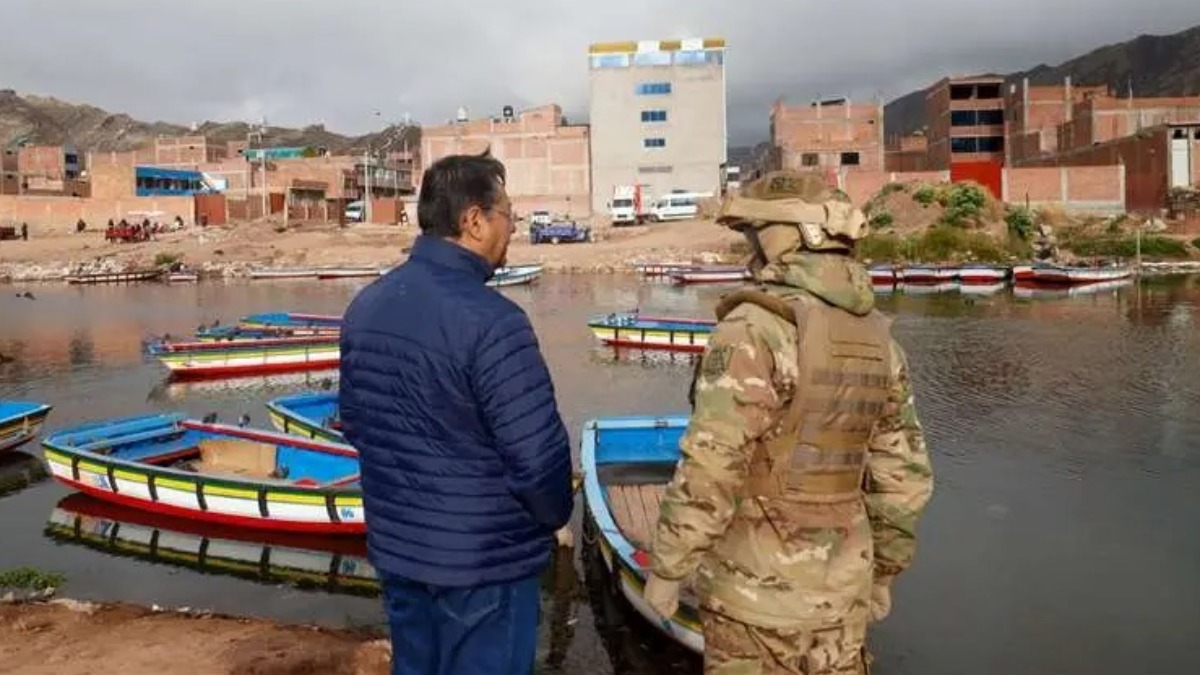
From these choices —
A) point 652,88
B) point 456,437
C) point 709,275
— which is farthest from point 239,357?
point 652,88

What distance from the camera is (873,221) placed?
5897 centimetres

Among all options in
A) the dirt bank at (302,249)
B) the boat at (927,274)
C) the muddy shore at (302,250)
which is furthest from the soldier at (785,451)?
the dirt bank at (302,249)

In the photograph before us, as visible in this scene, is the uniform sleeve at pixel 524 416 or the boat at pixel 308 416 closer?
the uniform sleeve at pixel 524 416

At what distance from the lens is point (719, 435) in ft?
10.9

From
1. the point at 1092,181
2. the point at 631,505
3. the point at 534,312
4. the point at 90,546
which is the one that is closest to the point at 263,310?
the point at 534,312

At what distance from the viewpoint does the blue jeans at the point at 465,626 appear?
3469 millimetres

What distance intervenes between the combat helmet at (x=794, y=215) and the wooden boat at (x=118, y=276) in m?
63.6

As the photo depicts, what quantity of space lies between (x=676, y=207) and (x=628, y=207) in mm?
3380

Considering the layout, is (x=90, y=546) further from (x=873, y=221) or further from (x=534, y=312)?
(x=873, y=221)

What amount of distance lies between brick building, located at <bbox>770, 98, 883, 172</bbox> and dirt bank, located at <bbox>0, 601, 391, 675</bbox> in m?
73.4

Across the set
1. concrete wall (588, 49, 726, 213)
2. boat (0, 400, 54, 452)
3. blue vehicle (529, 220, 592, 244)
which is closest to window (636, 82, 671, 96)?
concrete wall (588, 49, 726, 213)

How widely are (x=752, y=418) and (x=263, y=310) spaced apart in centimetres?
4212

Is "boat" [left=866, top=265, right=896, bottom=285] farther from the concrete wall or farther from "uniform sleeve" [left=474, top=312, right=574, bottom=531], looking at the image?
"uniform sleeve" [left=474, top=312, right=574, bottom=531]

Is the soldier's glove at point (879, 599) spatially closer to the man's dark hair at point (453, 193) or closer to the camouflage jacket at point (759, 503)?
the camouflage jacket at point (759, 503)
